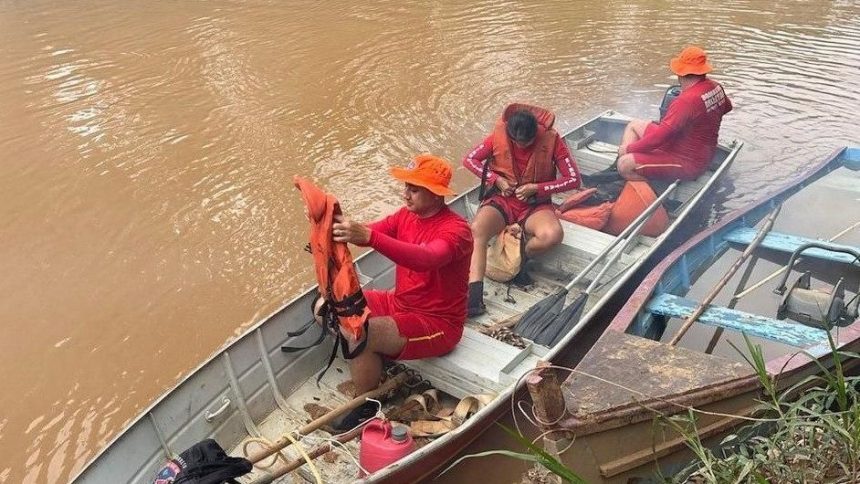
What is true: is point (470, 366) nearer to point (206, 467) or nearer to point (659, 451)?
point (659, 451)

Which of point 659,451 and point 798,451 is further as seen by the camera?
point 659,451

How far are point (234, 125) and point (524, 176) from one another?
5688mm

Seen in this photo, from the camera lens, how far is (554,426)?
3.20 m

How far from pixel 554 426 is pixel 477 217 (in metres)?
2.99

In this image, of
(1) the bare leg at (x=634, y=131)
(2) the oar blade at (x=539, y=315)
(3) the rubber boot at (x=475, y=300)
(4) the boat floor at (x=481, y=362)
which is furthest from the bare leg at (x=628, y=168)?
(3) the rubber boot at (x=475, y=300)

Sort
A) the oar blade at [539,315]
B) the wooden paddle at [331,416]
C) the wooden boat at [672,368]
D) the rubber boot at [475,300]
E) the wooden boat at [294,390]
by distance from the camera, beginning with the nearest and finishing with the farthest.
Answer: the wooden boat at [672,368] < the wooden boat at [294,390] < the wooden paddle at [331,416] < the oar blade at [539,315] < the rubber boot at [475,300]

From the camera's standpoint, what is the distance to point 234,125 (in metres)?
10.2

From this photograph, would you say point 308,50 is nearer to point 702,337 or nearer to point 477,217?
point 477,217

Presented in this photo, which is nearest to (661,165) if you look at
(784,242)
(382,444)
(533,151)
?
(784,242)

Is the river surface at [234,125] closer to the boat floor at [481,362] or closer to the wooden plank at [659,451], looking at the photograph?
the boat floor at [481,362]

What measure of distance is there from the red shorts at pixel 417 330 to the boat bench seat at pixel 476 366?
10 cm

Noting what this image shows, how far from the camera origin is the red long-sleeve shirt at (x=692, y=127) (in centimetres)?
670

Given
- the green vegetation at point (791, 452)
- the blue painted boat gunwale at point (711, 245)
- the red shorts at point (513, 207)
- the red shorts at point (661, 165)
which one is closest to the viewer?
the green vegetation at point (791, 452)

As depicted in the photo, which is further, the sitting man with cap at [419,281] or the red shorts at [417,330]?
the red shorts at [417,330]
